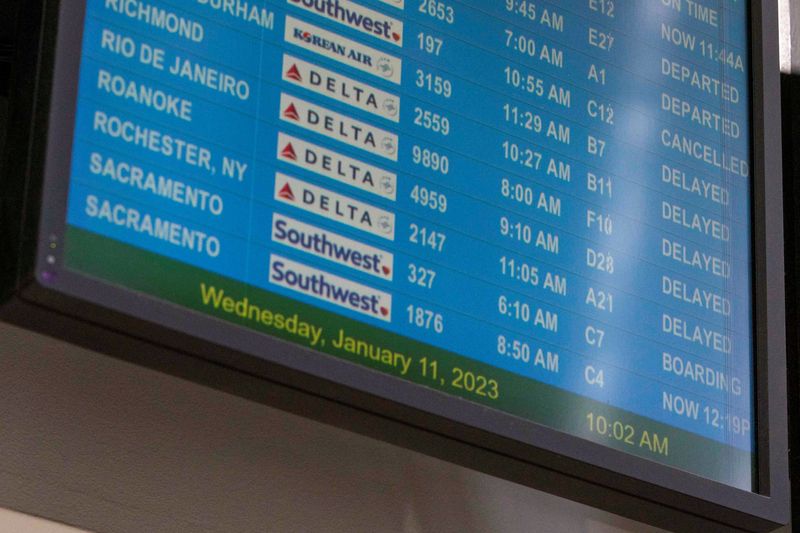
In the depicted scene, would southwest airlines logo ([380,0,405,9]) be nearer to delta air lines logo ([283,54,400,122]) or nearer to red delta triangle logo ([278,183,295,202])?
delta air lines logo ([283,54,400,122])

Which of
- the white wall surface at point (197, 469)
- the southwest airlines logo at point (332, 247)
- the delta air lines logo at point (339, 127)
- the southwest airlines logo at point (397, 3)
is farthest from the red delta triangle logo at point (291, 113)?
the white wall surface at point (197, 469)

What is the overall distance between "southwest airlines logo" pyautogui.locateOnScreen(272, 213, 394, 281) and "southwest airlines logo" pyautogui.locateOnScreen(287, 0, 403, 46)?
0.96 feet

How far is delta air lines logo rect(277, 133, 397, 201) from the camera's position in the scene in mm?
1789

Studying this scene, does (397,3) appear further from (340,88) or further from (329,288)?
(329,288)

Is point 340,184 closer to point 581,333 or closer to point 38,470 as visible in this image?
point 581,333

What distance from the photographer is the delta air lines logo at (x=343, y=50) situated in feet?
6.08

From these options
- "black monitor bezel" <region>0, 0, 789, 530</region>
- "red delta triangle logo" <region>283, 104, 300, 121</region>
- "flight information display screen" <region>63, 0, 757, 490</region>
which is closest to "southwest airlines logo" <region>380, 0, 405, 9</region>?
"flight information display screen" <region>63, 0, 757, 490</region>

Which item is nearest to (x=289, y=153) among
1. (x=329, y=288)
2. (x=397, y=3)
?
(x=329, y=288)

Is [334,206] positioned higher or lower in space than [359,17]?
lower

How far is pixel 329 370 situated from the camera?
1717 mm

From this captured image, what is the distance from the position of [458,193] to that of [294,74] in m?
0.26

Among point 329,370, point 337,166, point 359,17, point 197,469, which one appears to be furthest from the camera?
point 197,469

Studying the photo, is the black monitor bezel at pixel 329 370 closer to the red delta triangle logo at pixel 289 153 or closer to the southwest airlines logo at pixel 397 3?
the red delta triangle logo at pixel 289 153

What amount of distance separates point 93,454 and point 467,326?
0.52m
